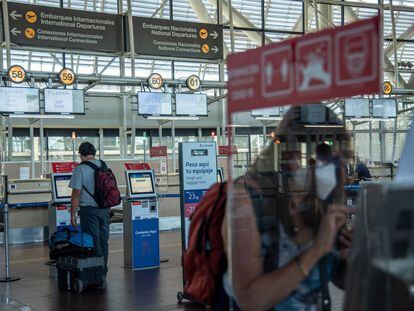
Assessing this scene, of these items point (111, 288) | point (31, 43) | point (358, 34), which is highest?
point (31, 43)

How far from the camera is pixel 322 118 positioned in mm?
2043

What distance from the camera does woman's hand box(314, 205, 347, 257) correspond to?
1771 millimetres

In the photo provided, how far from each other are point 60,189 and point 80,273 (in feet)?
6.20

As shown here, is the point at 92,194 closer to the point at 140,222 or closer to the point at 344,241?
the point at 140,222

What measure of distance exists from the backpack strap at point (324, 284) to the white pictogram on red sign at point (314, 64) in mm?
511

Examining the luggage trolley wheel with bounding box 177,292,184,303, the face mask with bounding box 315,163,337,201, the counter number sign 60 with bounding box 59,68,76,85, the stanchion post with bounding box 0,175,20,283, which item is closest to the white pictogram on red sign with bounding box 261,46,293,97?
the face mask with bounding box 315,163,337,201

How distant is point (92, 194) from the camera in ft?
23.3

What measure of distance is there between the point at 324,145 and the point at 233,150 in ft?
0.99

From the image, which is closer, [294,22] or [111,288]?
[111,288]

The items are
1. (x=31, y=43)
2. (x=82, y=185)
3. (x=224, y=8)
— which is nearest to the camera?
(x=82, y=185)

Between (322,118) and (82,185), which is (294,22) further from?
(322,118)

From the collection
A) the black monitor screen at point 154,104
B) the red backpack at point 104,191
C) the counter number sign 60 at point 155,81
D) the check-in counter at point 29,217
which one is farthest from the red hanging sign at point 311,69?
the counter number sign 60 at point 155,81

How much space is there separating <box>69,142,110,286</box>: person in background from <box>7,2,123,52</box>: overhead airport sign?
227 inches

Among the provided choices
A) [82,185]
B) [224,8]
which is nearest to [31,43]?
[82,185]
